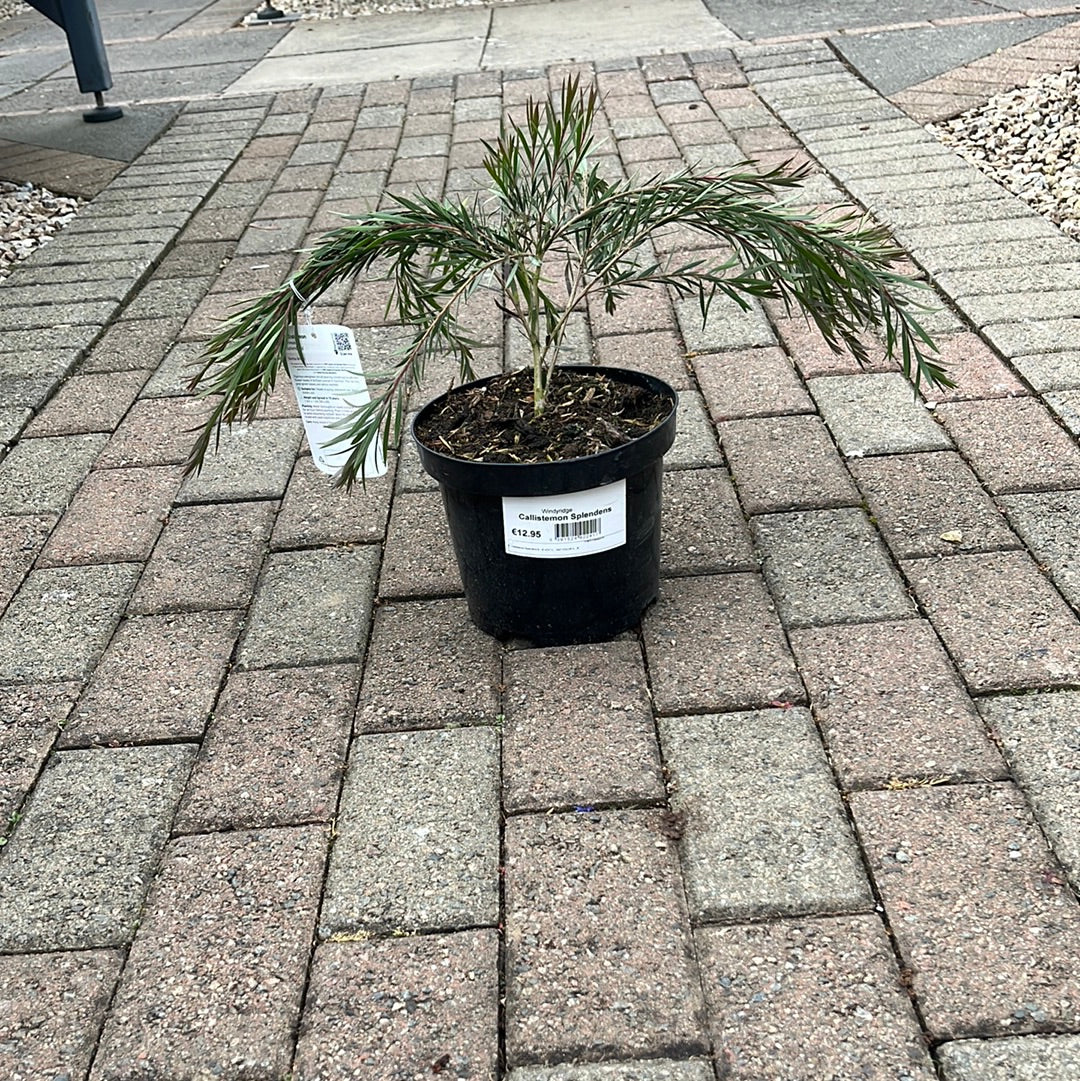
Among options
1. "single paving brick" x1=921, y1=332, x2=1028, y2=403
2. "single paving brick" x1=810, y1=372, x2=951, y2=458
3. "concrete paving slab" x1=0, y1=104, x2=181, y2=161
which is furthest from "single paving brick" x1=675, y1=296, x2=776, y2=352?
"concrete paving slab" x1=0, y1=104, x2=181, y2=161

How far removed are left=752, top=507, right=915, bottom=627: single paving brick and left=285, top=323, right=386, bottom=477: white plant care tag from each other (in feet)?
2.92

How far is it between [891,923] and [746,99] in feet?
16.9

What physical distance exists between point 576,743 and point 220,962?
0.70 meters

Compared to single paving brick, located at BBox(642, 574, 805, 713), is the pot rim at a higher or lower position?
higher

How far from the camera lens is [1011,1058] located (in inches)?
61.4

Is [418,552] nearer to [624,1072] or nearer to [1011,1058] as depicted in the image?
[624,1072]

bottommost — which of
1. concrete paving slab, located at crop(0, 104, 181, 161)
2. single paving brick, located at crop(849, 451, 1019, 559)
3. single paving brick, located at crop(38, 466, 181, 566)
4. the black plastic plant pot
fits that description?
concrete paving slab, located at crop(0, 104, 181, 161)

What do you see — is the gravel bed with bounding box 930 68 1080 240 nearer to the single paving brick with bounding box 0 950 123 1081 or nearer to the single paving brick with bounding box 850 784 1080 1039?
the single paving brick with bounding box 850 784 1080 1039

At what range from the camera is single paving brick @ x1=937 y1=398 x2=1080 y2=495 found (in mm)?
2854

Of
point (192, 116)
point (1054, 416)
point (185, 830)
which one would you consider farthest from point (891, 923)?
point (192, 116)

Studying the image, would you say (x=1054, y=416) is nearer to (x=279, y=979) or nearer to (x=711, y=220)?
(x=711, y=220)

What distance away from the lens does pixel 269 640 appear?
2.54m

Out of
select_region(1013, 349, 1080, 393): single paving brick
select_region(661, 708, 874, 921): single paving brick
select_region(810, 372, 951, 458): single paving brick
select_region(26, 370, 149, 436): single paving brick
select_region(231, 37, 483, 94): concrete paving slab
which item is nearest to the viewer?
select_region(661, 708, 874, 921): single paving brick

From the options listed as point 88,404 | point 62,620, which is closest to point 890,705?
point 62,620
